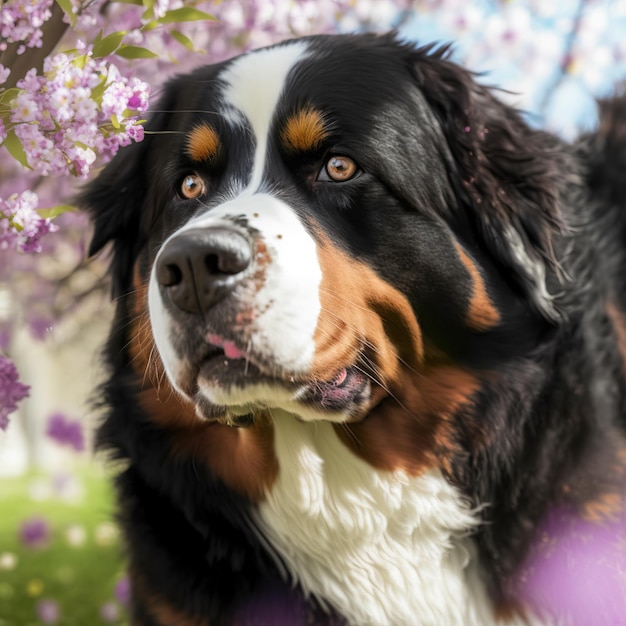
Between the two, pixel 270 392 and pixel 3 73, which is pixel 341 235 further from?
pixel 3 73

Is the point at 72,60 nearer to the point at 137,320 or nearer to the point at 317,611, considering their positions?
the point at 137,320

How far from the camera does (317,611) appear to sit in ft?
7.74

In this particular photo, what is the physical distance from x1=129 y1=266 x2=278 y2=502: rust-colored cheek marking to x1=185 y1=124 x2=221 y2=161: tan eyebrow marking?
0.45 metres

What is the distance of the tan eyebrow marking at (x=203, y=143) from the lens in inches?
91.8

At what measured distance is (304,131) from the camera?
2.24m

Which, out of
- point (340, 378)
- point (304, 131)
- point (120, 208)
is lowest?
Result: point (120, 208)

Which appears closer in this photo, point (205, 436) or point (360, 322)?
point (360, 322)

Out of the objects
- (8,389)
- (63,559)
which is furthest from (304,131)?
(63,559)

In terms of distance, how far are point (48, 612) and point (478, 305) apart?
8.72 ft

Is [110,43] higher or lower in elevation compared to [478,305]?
higher

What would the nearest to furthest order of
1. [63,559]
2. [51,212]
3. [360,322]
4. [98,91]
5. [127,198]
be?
1. [98,91]
2. [360,322]
3. [51,212]
4. [127,198]
5. [63,559]

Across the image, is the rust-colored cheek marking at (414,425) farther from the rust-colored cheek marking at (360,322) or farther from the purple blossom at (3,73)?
the purple blossom at (3,73)

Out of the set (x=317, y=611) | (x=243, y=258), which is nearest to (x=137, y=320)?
(x=243, y=258)

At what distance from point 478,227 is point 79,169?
1069 mm
